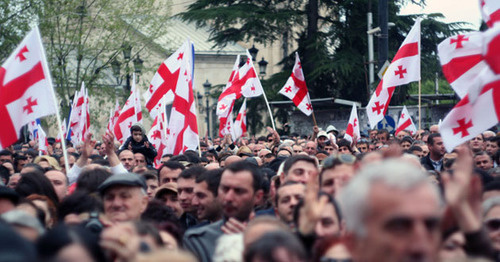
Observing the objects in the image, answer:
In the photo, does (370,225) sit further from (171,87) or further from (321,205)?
(171,87)

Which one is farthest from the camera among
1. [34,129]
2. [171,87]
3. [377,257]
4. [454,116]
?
[34,129]

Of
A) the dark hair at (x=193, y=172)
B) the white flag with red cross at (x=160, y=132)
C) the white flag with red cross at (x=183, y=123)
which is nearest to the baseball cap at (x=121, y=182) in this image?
the dark hair at (x=193, y=172)

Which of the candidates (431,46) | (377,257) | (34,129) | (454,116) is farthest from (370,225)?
(431,46)

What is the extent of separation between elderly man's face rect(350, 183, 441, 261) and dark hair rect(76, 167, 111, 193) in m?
4.27

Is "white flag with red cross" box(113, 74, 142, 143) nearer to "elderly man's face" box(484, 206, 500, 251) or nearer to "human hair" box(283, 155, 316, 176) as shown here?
"human hair" box(283, 155, 316, 176)

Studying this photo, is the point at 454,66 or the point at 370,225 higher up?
the point at 454,66

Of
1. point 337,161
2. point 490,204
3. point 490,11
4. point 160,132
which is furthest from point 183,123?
point 490,204

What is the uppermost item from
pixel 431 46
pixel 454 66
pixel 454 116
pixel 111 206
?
pixel 431 46

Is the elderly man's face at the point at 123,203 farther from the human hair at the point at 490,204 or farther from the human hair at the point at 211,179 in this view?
the human hair at the point at 490,204

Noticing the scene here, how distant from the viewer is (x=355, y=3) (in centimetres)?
3066

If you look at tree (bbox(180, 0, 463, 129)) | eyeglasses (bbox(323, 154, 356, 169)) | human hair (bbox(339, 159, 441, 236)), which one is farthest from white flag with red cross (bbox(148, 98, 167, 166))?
tree (bbox(180, 0, 463, 129))

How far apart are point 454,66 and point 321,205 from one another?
4.51m

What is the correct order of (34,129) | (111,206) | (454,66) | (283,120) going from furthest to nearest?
(283,120), (34,129), (454,66), (111,206)

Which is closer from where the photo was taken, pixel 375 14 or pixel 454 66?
pixel 454 66
